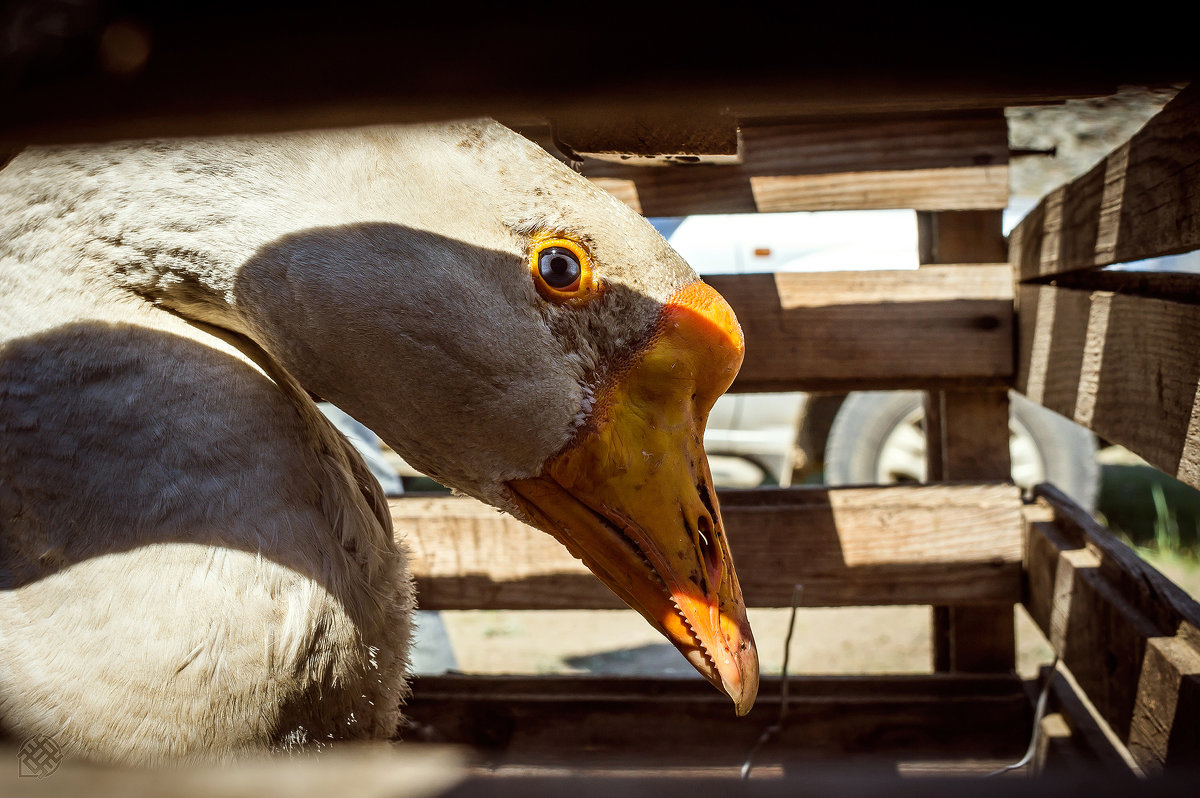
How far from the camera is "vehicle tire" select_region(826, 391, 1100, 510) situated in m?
5.89

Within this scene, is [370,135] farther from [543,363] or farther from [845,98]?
[845,98]

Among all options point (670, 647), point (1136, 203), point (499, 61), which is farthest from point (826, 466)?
point (499, 61)

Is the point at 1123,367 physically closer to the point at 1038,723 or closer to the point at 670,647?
the point at 1038,723

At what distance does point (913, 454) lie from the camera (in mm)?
6039

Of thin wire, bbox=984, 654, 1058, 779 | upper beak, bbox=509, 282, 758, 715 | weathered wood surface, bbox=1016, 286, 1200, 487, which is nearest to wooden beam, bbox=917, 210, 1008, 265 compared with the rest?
weathered wood surface, bbox=1016, 286, 1200, 487

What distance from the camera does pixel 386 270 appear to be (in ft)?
4.41

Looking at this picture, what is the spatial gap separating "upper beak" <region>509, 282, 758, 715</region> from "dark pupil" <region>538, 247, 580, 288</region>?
183 mm

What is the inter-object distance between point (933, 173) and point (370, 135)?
1.84 m

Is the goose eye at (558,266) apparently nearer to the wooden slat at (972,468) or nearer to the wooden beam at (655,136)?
the wooden beam at (655,136)

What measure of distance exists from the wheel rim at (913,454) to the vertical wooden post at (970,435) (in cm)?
319

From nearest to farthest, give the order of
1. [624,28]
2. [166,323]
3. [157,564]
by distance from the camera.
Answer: [624,28], [157,564], [166,323]

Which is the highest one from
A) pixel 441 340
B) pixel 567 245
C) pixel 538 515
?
pixel 567 245

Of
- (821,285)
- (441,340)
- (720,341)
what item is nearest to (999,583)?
(821,285)

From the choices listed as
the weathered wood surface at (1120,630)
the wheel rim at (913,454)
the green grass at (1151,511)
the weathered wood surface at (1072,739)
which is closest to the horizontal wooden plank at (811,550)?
the weathered wood surface at (1120,630)
